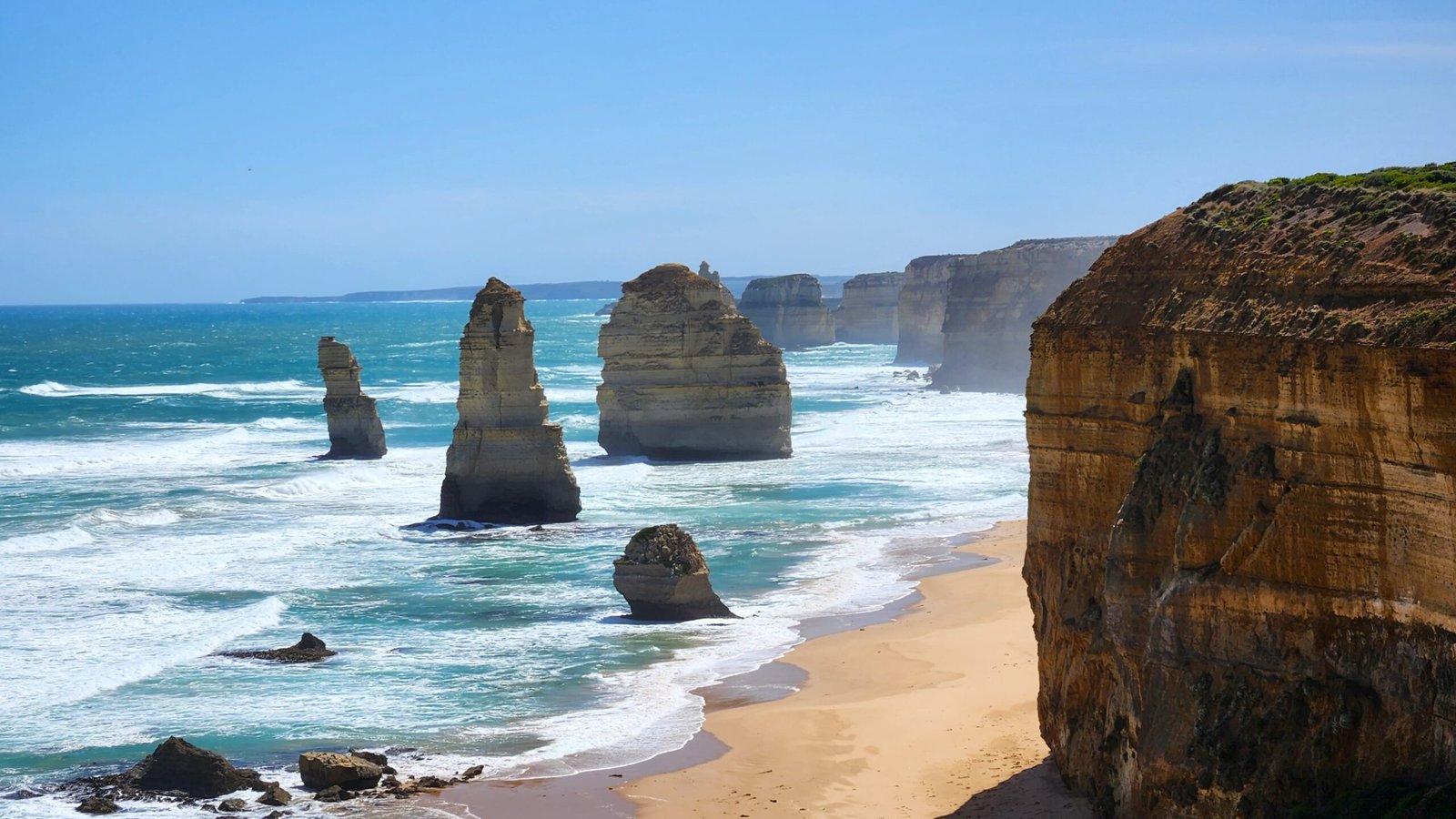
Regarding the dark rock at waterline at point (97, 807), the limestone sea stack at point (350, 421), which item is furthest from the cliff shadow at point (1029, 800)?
the limestone sea stack at point (350, 421)

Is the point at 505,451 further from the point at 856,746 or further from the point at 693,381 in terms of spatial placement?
the point at 856,746

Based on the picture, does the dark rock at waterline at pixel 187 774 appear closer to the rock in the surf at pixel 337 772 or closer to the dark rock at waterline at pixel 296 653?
the rock in the surf at pixel 337 772

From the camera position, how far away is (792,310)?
490ft

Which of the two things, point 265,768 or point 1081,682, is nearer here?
point 1081,682

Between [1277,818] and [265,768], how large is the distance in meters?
12.1

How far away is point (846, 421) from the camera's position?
7081 centimetres

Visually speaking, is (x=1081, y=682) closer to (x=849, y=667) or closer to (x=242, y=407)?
(x=849, y=667)

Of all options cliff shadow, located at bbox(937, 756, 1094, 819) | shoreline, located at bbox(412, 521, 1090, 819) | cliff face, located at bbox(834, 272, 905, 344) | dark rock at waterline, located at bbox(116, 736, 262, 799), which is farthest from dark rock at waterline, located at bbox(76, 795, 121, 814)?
cliff face, located at bbox(834, 272, 905, 344)

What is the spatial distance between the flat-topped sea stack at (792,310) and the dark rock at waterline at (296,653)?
405 feet

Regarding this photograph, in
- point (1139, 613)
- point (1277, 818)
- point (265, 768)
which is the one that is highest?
point (1139, 613)

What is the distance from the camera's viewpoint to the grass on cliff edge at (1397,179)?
1387cm

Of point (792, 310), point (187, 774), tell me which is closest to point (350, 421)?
point (187, 774)

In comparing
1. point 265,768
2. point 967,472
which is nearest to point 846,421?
point 967,472

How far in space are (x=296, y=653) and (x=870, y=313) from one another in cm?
A: 14137
